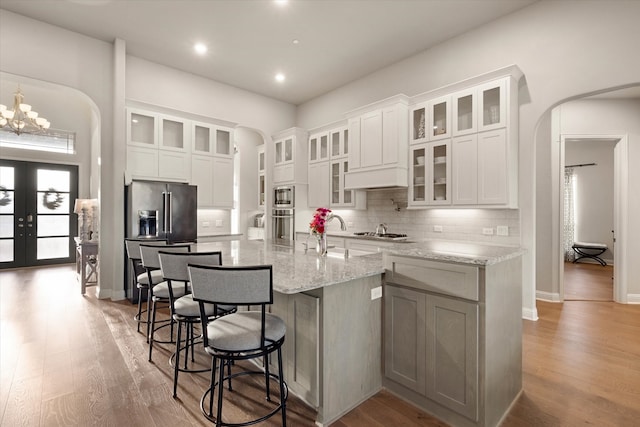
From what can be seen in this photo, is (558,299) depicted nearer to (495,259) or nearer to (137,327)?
(495,259)

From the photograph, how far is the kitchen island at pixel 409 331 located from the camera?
179 cm

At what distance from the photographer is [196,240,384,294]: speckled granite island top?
5.54 ft

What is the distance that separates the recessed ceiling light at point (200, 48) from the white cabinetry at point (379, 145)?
236 cm

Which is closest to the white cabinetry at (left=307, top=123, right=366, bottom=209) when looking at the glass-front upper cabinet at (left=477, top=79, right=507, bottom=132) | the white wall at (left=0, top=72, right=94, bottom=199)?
the glass-front upper cabinet at (left=477, top=79, right=507, bottom=132)

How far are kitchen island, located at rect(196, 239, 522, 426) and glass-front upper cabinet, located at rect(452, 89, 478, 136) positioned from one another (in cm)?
213

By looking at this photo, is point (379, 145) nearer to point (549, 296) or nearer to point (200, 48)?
point (200, 48)

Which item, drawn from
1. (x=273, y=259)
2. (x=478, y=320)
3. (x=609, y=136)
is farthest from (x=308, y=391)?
(x=609, y=136)

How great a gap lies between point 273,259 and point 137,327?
6.87 ft

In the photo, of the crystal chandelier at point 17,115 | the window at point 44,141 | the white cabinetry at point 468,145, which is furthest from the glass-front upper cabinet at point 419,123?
the window at point 44,141

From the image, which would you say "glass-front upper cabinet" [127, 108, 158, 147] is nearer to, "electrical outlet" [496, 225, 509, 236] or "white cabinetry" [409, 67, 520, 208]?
"white cabinetry" [409, 67, 520, 208]

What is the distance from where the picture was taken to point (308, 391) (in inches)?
78.9

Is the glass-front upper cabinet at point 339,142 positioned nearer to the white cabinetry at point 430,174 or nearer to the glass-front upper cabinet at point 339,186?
the glass-front upper cabinet at point 339,186

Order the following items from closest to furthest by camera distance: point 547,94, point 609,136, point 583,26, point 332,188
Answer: point 583,26 < point 547,94 < point 609,136 < point 332,188

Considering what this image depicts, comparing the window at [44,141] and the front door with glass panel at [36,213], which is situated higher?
the window at [44,141]
